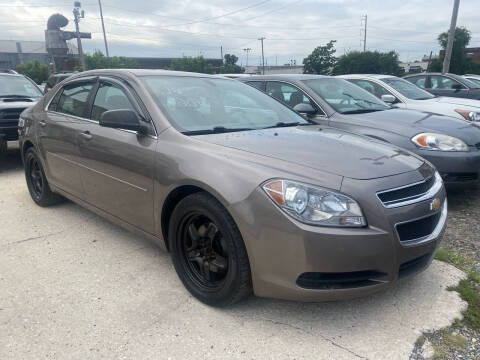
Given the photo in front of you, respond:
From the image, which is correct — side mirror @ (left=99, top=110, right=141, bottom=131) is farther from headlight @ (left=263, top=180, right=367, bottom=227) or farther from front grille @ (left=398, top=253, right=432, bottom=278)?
front grille @ (left=398, top=253, right=432, bottom=278)

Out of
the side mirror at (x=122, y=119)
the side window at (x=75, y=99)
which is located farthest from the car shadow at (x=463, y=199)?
the side window at (x=75, y=99)

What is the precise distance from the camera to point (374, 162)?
2.52 m

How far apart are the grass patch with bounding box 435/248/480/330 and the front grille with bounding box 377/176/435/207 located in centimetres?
83

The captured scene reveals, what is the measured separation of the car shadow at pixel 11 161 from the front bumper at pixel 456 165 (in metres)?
6.51

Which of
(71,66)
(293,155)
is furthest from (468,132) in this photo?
(71,66)

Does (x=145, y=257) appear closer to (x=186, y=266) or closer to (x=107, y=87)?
(x=186, y=266)

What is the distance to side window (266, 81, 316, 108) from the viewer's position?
5.38 m

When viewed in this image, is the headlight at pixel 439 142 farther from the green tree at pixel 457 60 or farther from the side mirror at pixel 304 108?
the green tree at pixel 457 60

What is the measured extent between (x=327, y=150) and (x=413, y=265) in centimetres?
89

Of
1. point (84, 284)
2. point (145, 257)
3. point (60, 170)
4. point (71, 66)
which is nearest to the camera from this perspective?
point (84, 284)

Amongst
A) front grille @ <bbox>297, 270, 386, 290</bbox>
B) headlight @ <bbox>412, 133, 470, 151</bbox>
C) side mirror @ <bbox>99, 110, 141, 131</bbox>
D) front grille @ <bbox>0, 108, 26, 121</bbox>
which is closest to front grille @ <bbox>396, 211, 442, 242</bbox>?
front grille @ <bbox>297, 270, 386, 290</bbox>

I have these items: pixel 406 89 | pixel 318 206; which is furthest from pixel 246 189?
pixel 406 89

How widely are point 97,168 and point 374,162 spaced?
2262 mm

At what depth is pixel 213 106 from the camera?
10.9 feet
